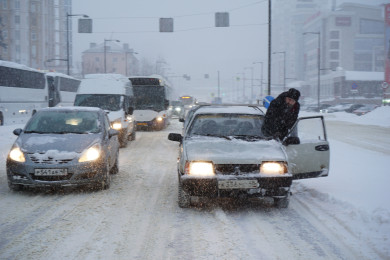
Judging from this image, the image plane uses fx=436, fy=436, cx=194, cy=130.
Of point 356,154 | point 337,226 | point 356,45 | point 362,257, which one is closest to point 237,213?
point 337,226

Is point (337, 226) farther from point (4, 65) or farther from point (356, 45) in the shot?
point (356, 45)

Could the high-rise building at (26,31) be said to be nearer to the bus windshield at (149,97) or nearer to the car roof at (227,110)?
the bus windshield at (149,97)

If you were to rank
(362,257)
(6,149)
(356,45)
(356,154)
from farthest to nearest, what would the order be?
(356,45) → (6,149) → (356,154) → (362,257)

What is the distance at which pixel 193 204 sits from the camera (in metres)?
6.69

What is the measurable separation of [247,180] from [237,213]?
1.92 ft

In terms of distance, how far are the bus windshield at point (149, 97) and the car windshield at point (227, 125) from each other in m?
16.9

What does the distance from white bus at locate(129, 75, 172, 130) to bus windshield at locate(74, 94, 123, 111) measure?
744cm

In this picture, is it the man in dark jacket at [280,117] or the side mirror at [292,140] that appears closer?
the side mirror at [292,140]

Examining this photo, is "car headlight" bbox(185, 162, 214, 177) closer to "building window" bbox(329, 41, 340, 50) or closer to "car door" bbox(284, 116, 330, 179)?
"car door" bbox(284, 116, 330, 179)

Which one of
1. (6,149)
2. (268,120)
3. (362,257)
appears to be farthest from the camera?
(6,149)

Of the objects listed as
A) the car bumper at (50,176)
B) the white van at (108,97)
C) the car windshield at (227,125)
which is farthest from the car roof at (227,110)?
the white van at (108,97)

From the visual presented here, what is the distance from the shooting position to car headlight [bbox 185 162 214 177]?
237 inches

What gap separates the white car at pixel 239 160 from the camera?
5953mm

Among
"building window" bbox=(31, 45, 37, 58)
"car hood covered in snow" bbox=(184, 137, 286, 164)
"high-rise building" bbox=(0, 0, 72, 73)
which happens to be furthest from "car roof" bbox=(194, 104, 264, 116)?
"building window" bbox=(31, 45, 37, 58)
